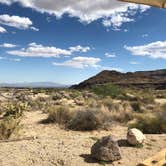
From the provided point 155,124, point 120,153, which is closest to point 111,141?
point 120,153

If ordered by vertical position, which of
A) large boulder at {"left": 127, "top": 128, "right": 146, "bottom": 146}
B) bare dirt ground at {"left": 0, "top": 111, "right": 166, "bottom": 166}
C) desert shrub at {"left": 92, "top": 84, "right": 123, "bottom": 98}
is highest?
desert shrub at {"left": 92, "top": 84, "right": 123, "bottom": 98}

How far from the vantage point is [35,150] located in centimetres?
895

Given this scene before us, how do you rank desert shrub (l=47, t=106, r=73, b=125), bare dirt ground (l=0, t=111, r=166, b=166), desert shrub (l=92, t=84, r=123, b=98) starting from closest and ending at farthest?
bare dirt ground (l=0, t=111, r=166, b=166)
desert shrub (l=47, t=106, r=73, b=125)
desert shrub (l=92, t=84, r=123, b=98)

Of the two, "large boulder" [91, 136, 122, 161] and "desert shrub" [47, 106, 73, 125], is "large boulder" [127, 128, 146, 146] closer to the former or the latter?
"large boulder" [91, 136, 122, 161]

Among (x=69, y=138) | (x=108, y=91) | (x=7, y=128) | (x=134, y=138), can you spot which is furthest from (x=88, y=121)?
(x=108, y=91)

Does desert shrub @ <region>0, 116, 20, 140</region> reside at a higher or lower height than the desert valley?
higher

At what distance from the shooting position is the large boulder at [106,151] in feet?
28.5

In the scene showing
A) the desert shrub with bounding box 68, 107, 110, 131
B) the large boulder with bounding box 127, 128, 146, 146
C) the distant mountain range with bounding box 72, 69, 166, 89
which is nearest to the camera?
the large boulder with bounding box 127, 128, 146, 146

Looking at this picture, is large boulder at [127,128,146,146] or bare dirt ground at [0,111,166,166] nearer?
bare dirt ground at [0,111,166,166]

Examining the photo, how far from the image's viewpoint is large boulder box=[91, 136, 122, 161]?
341 inches

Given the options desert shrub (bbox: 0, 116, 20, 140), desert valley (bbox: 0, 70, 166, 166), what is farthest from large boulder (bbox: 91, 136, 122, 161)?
desert shrub (bbox: 0, 116, 20, 140)

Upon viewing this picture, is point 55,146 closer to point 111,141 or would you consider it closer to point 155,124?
point 111,141

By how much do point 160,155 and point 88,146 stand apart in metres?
4.07

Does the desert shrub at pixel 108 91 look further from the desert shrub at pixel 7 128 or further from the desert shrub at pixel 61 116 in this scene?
the desert shrub at pixel 7 128
